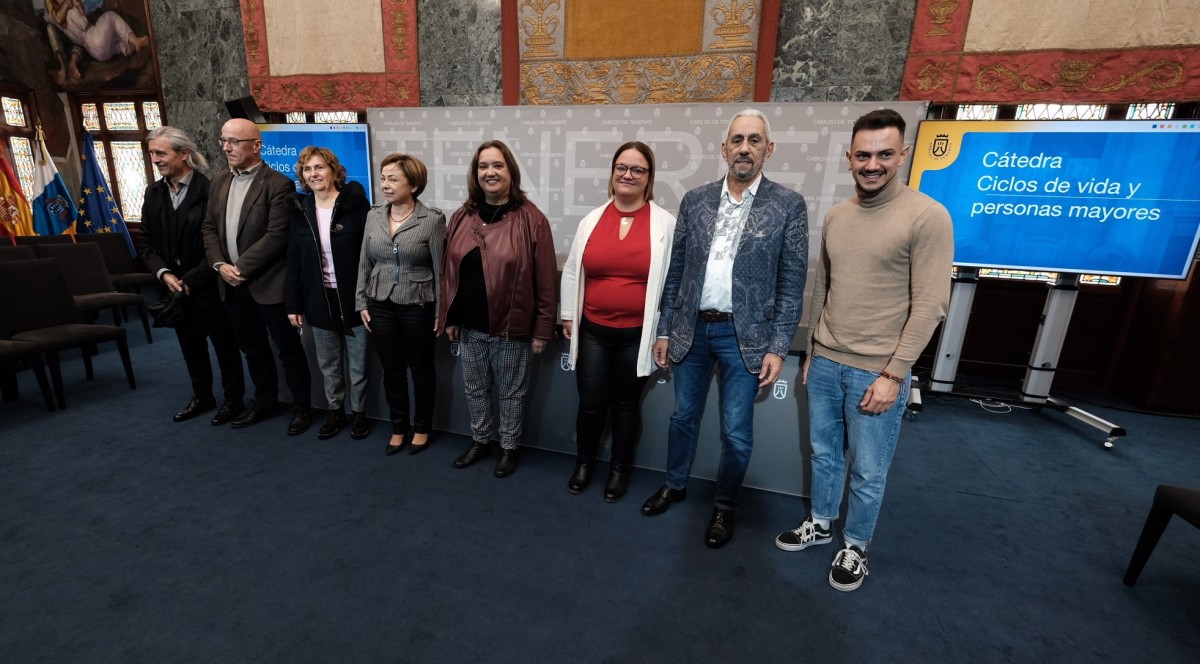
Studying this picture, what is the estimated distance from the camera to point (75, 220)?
575cm

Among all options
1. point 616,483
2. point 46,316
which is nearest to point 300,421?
point 616,483

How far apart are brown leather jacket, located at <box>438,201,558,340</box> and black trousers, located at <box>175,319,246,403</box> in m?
1.54

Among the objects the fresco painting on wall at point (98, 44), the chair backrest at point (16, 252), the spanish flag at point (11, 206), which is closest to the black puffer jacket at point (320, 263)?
the chair backrest at point (16, 252)

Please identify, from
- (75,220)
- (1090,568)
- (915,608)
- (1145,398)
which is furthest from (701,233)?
(75,220)

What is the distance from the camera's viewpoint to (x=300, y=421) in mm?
2707

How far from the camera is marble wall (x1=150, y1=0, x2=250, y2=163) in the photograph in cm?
468

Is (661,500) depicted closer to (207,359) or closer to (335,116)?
(207,359)

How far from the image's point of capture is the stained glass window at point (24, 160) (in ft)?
19.0

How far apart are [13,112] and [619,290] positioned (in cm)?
820

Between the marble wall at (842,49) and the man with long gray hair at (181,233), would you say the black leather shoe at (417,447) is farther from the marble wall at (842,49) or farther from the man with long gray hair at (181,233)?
the marble wall at (842,49)

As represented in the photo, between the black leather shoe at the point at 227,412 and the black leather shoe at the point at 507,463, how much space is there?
164 centimetres

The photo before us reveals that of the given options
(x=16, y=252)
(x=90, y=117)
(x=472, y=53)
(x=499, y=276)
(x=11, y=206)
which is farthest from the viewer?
(x=90, y=117)

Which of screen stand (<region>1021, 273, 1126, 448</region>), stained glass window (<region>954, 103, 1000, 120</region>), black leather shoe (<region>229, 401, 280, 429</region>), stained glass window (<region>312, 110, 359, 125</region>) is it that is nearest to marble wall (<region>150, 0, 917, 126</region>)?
stained glass window (<region>954, 103, 1000, 120</region>)

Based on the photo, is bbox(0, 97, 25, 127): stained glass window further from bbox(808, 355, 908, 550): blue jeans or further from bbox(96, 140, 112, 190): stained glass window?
bbox(808, 355, 908, 550): blue jeans
